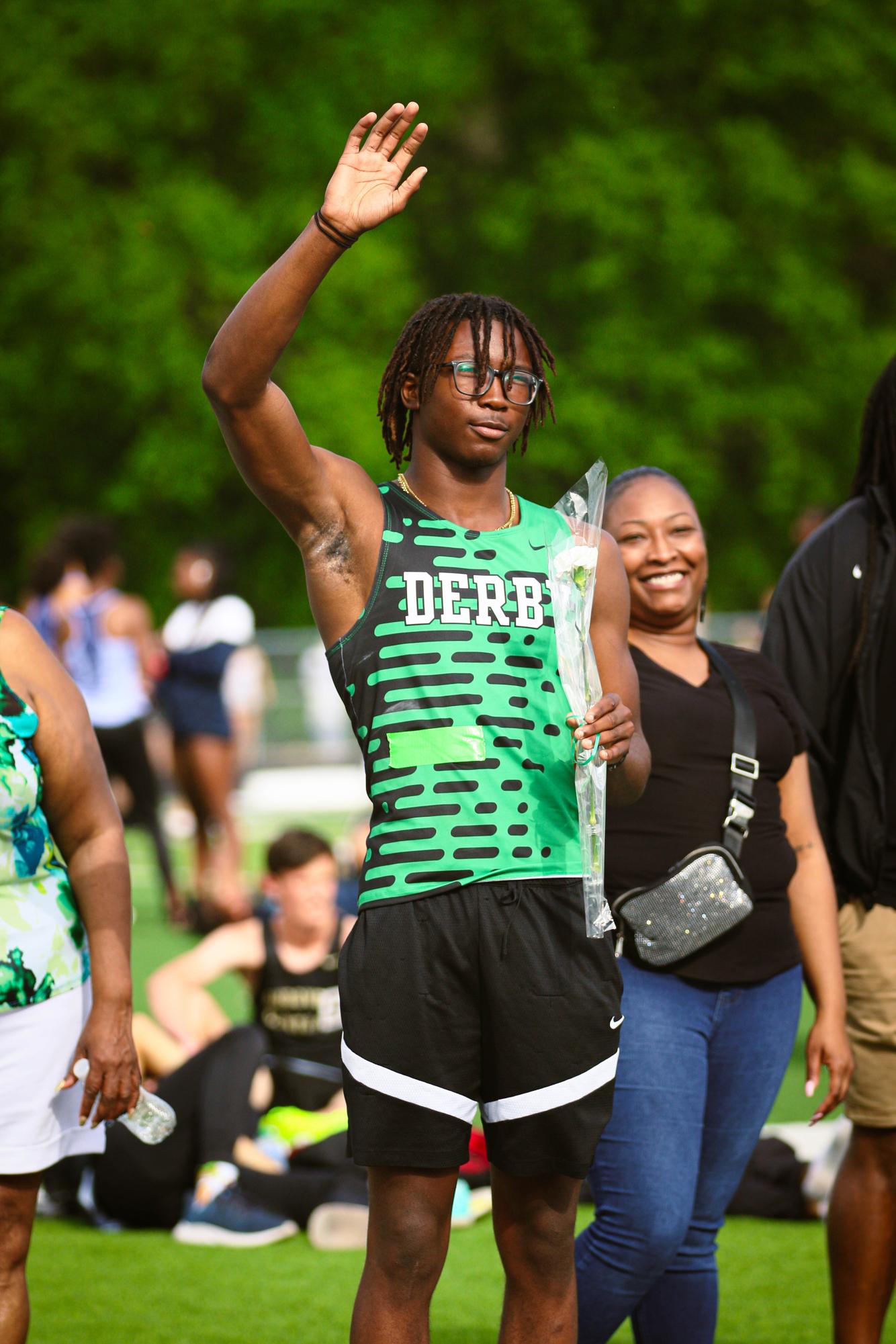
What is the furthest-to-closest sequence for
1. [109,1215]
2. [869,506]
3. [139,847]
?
[139,847] < [109,1215] < [869,506]

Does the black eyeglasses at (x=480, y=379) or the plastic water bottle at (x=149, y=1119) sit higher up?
the black eyeglasses at (x=480, y=379)

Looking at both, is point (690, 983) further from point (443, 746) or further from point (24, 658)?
point (24, 658)

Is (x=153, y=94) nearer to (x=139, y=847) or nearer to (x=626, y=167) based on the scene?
(x=626, y=167)

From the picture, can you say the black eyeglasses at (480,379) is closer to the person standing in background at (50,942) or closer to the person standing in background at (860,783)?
the person standing in background at (50,942)

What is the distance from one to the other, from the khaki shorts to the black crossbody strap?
1.59 ft

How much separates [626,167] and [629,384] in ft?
9.79

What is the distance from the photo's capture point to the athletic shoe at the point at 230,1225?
532 centimetres

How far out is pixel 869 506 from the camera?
13.3 feet

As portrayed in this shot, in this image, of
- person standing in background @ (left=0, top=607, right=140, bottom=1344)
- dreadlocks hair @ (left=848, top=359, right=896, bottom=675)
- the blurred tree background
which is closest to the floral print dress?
person standing in background @ (left=0, top=607, right=140, bottom=1344)

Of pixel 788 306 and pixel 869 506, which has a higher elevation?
pixel 788 306

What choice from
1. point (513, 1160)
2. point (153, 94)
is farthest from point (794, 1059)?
point (153, 94)

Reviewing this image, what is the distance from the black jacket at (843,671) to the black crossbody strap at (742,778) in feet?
1.03

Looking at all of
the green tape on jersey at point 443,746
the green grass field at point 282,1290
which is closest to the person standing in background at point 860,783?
the green grass field at point 282,1290

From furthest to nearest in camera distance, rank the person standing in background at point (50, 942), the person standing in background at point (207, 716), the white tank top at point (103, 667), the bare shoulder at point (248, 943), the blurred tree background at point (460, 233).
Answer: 1. the blurred tree background at point (460, 233)
2. the person standing in background at point (207, 716)
3. the white tank top at point (103, 667)
4. the bare shoulder at point (248, 943)
5. the person standing in background at point (50, 942)
